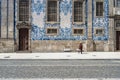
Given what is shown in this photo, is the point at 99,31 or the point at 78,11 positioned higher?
the point at 78,11

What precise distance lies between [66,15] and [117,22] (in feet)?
17.5

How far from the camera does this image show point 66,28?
3416cm

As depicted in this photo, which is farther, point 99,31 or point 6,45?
point 99,31

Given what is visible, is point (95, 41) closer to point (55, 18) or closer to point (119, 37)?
point (119, 37)

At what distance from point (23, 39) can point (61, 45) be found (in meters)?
3.94

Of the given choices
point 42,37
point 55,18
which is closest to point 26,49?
point 42,37

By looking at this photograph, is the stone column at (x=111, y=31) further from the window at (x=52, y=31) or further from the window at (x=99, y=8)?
the window at (x=52, y=31)

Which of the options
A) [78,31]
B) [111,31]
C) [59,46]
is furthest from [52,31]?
[111,31]

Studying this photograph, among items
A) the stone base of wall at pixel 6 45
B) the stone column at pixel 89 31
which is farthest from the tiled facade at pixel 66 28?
the stone base of wall at pixel 6 45

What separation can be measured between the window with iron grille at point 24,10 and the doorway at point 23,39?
1.14 metres

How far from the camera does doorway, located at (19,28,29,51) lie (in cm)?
3412

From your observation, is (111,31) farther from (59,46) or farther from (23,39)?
(23,39)

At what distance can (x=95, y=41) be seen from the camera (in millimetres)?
34219

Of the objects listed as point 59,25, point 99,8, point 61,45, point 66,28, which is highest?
point 99,8
